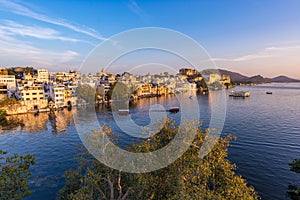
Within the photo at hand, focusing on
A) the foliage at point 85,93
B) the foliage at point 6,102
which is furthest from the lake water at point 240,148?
the foliage at point 85,93

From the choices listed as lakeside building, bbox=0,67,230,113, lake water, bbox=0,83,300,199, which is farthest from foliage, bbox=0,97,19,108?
lake water, bbox=0,83,300,199

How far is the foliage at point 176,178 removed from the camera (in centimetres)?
733

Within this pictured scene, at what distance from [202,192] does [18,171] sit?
753cm

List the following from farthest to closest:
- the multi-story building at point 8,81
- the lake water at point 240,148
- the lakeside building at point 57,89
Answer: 1. the multi-story building at point 8,81
2. the lakeside building at point 57,89
3. the lake water at point 240,148

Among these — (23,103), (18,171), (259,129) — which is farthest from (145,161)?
(23,103)

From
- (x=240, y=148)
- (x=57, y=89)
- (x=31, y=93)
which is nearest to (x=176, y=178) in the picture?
(x=240, y=148)

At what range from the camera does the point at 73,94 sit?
64.4m

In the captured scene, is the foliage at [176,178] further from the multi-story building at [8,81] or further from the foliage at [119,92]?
the multi-story building at [8,81]

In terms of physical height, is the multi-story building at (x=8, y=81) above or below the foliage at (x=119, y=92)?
above

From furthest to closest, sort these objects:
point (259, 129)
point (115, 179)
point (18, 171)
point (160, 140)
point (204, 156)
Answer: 1. point (259, 129)
2. point (160, 140)
3. point (115, 179)
4. point (204, 156)
5. point (18, 171)

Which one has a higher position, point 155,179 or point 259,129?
point 155,179

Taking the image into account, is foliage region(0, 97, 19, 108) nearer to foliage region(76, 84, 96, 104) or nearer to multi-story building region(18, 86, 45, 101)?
multi-story building region(18, 86, 45, 101)

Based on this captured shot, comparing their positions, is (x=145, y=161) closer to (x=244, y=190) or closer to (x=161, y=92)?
(x=244, y=190)

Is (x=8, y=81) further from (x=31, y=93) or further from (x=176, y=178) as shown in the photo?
(x=176, y=178)
